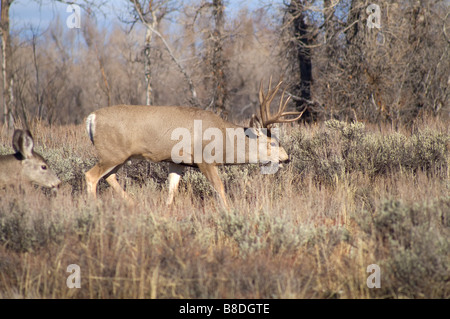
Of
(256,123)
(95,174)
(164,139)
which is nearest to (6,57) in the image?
(95,174)

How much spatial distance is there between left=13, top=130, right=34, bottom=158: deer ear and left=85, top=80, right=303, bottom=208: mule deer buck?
127 cm

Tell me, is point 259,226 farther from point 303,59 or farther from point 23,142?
point 303,59

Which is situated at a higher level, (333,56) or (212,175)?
(333,56)

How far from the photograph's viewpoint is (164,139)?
7191 mm

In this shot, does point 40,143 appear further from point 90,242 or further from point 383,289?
point 383,289

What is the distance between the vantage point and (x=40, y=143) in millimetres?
11109

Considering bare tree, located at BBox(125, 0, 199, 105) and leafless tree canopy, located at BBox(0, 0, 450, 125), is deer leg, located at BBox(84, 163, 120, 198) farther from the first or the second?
bare tree, located at BBox(125, 0, 199, 105)

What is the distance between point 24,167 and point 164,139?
6.54 feet

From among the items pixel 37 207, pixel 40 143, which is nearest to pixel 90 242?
pixel 37 207

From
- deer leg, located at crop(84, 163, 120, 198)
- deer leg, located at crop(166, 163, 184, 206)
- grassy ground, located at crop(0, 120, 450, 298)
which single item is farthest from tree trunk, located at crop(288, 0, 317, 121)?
grassy ground, located at crop(0, 120, 450, 298)

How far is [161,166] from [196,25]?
11.3 metres

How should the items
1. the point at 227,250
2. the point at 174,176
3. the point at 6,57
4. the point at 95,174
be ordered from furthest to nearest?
1. the point at 6,57
2. the point at 174,176
3. the point at 95,174
4. the point at 227,250

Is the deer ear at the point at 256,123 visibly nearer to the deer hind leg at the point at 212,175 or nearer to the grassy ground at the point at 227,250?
the deer hind leg at the point at 212,175

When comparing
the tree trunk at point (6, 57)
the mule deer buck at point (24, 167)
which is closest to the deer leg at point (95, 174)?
the mule deer buck at point (24, 167)
